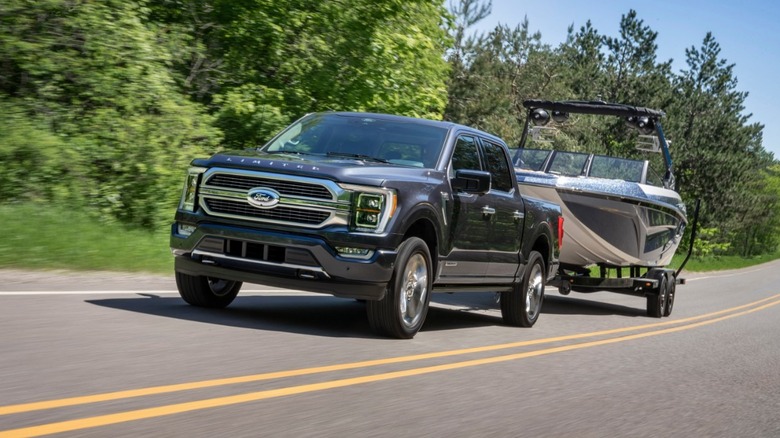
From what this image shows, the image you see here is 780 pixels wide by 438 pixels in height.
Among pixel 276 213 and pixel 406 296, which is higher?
pixel 276 213

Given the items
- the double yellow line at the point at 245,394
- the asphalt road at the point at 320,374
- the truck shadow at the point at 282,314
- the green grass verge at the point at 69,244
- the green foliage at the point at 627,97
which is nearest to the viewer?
the double yellow line at the point at 245,394

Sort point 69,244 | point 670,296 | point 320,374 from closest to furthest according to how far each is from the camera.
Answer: point 320,374 < point 69,244 < point 670,296

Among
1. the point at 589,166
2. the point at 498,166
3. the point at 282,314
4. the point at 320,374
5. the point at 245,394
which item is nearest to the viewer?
the point at 245,394

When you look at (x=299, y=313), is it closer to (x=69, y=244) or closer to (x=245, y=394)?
(x=69, y=244)

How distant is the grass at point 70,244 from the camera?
466 inches

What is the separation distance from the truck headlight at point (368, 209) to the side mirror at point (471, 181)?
1.31 metres

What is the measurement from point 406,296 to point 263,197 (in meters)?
1.51

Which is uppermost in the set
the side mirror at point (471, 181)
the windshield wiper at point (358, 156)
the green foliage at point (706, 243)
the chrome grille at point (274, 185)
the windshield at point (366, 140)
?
the windshield at point (366, 140)

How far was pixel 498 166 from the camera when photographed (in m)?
11.6

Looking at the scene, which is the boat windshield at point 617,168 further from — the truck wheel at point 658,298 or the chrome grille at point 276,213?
the chrome grille at point 276,213

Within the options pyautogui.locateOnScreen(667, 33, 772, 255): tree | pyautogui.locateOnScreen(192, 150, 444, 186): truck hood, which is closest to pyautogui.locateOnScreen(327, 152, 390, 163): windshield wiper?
pyautogui.locateOnScreen(192, 150, 444, 186): truck hood

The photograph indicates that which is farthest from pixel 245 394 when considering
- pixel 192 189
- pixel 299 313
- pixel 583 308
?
pixel 583 308

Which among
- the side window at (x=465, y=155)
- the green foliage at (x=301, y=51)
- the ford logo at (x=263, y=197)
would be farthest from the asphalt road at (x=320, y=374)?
the green foliage at (x=301, y=51)

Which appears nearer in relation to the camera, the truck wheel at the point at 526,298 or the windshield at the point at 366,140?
the windshield at the point at 366,140
